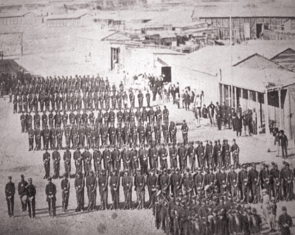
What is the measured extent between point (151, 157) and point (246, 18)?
4012 millimetres

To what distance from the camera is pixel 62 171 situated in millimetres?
11078

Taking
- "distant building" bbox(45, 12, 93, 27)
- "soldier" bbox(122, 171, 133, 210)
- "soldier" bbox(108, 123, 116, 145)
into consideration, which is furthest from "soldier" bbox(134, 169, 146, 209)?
"distant building" bbox(45, 12, 93, 27)

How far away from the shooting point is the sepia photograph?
11000 mm

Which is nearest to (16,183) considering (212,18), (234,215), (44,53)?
(44,53)

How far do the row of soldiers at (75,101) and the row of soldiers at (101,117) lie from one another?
13 cm

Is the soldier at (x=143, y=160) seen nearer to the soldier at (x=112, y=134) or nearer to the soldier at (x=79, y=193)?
the soldier at (x=112, y=134)

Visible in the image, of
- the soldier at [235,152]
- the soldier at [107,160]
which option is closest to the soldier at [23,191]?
the soldier at [107,160]

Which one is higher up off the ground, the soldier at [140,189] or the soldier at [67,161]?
the soldier at [67,161]

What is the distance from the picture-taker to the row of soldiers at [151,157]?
11.1 m

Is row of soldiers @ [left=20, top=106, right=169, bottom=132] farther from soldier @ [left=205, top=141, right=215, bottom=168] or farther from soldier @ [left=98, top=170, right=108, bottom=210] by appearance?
soldier @ [left=98, top=170, right=108, bottom=210]

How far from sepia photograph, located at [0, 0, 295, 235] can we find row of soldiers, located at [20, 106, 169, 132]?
25 millimetres

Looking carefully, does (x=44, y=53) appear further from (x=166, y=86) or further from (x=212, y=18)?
→ (x=212, y=18)

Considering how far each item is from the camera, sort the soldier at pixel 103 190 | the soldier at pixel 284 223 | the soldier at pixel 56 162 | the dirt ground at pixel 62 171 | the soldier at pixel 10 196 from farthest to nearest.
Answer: the soldier at pixel 56 162 → the soldier at pixel 103 190 → the soldier at pixel 10 196 → the dirt ground at pixel 62 171 → the soldier at pixel 284 223

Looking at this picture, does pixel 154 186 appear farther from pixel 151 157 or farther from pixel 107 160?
pixel 107 160
